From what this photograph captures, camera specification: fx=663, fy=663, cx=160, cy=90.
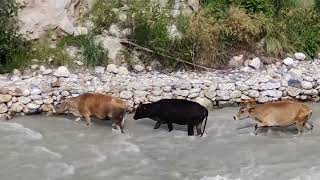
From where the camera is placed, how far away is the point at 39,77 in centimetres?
1364

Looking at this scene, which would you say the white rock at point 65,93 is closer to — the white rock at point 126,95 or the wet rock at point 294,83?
the white rock at point 126,95

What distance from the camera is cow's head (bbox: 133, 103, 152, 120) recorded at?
12008 mm

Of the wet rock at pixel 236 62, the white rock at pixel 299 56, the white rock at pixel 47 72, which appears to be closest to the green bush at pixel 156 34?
the wet rock at pixel 236 62

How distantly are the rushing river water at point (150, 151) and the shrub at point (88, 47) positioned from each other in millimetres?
1975

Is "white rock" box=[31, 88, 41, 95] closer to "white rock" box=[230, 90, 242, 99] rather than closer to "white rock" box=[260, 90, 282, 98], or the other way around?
"white rock" box=[230, 90, 242, 99]

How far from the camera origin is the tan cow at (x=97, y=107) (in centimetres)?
1174

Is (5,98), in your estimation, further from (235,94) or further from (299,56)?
(299,56)

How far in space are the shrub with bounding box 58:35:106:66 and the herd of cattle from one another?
211 centimetres

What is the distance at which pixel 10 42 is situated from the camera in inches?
553

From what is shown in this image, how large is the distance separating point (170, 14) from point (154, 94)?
2926mm

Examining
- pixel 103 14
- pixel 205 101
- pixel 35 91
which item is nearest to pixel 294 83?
pixel 205 101

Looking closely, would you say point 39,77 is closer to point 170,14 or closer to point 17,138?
point 17,138

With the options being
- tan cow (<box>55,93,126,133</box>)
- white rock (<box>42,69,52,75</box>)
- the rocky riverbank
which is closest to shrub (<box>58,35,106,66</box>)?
the rocky riverbank

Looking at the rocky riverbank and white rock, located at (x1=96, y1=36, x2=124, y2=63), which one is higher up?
white rock, located at (x1=96, y1=36, x2=124, y2=63)
